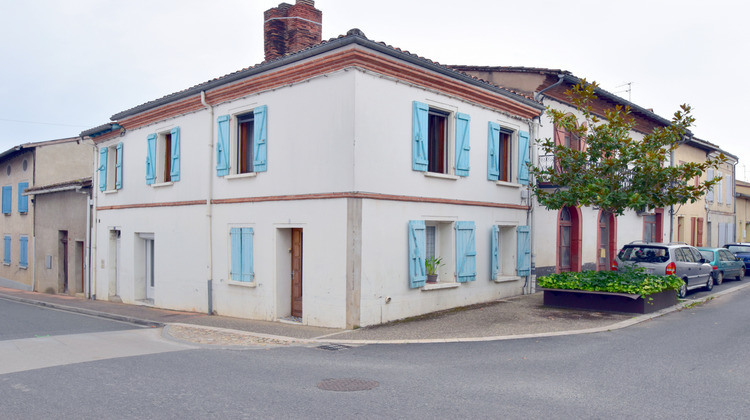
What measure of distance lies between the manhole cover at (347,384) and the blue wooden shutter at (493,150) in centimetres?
894

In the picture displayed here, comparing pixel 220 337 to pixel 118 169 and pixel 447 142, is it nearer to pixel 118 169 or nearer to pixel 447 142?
pixel 447 142

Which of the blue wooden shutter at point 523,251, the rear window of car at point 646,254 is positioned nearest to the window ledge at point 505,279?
the blue wooden shutter at point 523,251

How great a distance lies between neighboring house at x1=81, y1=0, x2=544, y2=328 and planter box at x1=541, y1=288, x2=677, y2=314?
193 cm

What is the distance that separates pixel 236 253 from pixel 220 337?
10.6 ft

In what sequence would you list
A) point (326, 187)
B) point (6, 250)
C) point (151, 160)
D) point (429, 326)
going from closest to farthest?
point (429, 326), point (326, 187), point (151, 160), point (6, 250)

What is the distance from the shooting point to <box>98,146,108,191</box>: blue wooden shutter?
19717 millimetres

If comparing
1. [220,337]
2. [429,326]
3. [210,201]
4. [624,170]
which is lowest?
[220,337]

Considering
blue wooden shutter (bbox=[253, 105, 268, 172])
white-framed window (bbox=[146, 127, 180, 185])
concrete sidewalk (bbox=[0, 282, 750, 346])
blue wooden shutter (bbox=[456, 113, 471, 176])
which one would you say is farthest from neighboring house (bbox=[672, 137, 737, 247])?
white-framed window (bbox=[146, 127, 180, 185])

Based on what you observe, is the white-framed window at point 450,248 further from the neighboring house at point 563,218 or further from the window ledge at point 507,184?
the neighboring house at point 563,218

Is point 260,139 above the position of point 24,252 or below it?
above

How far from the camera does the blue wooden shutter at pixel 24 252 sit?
2661 cm

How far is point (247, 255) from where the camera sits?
44.9 feet

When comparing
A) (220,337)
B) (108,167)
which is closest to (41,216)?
(108,167)

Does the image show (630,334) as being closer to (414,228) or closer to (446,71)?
(414,228)
